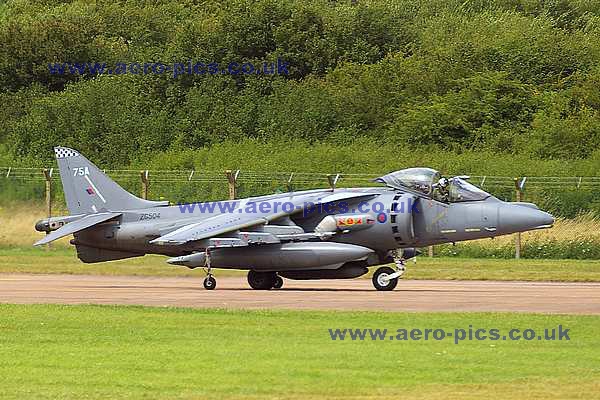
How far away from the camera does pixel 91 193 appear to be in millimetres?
27391

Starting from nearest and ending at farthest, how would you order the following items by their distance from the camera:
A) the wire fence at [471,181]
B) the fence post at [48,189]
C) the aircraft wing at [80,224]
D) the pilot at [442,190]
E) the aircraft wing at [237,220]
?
the pilot at [442,190], the aircraft wing at [237,220], the aircraft wing at [80,224], the wire fence at [471,181], the fence post at [48,189]

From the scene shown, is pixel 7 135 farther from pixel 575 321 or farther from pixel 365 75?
pixel 575 321

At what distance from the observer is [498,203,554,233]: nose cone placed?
80.9ft

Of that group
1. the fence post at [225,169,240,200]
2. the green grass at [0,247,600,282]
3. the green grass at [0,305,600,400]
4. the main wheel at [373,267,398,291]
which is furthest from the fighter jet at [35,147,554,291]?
the fence post at [225,169,240,200]

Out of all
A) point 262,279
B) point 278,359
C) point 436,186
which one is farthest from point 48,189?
point 278,359

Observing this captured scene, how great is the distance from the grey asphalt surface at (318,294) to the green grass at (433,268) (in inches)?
58.5

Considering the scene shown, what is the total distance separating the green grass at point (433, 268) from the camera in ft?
96.9

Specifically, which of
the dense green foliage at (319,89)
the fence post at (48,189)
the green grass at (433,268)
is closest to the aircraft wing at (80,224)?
the green grass at (433,268)

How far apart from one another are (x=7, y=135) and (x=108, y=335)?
128 feet

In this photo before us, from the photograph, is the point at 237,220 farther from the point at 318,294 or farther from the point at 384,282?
the point at 384,282

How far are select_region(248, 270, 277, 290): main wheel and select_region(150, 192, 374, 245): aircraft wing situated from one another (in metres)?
1.03

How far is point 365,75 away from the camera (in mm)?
52250

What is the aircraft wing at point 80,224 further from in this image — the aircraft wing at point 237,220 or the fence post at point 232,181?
the fence post at point 232,181

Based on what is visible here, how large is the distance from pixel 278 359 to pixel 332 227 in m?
11.7
